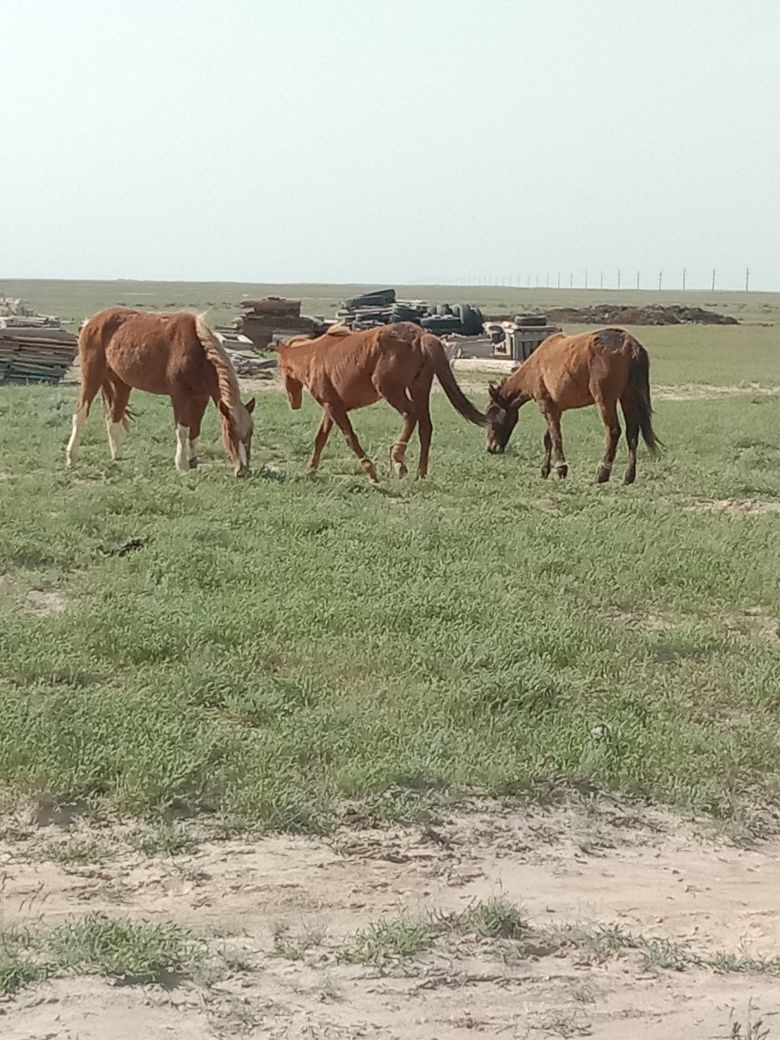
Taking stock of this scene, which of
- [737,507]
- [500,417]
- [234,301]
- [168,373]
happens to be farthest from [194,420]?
[234,301]

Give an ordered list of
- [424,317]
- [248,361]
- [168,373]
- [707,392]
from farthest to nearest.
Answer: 1. [424,317]
2. [248,361]
3. [707,392]
4. [168,373]

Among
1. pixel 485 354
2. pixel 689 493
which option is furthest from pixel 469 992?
pixel 485 354

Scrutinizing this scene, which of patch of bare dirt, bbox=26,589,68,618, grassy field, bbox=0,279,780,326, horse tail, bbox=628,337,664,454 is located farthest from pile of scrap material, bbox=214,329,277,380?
patch of bare dirt, bbox=26,589,68,618

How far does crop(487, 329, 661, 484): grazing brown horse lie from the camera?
1250cm

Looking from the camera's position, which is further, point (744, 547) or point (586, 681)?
point (744, 547)

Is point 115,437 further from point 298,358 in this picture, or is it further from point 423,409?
point 423,409

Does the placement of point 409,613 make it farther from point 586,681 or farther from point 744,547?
point 744,547

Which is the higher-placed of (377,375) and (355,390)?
(377,375)

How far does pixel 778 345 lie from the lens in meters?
41.5

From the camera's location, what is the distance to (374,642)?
6.28 meters

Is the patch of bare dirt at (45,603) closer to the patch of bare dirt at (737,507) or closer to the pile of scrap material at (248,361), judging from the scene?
the patch of bare dirt at (737,507)

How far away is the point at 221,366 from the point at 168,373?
0.81 m

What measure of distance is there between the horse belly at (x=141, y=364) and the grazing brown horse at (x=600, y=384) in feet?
13.8

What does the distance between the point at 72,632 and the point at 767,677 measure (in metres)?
3.64
